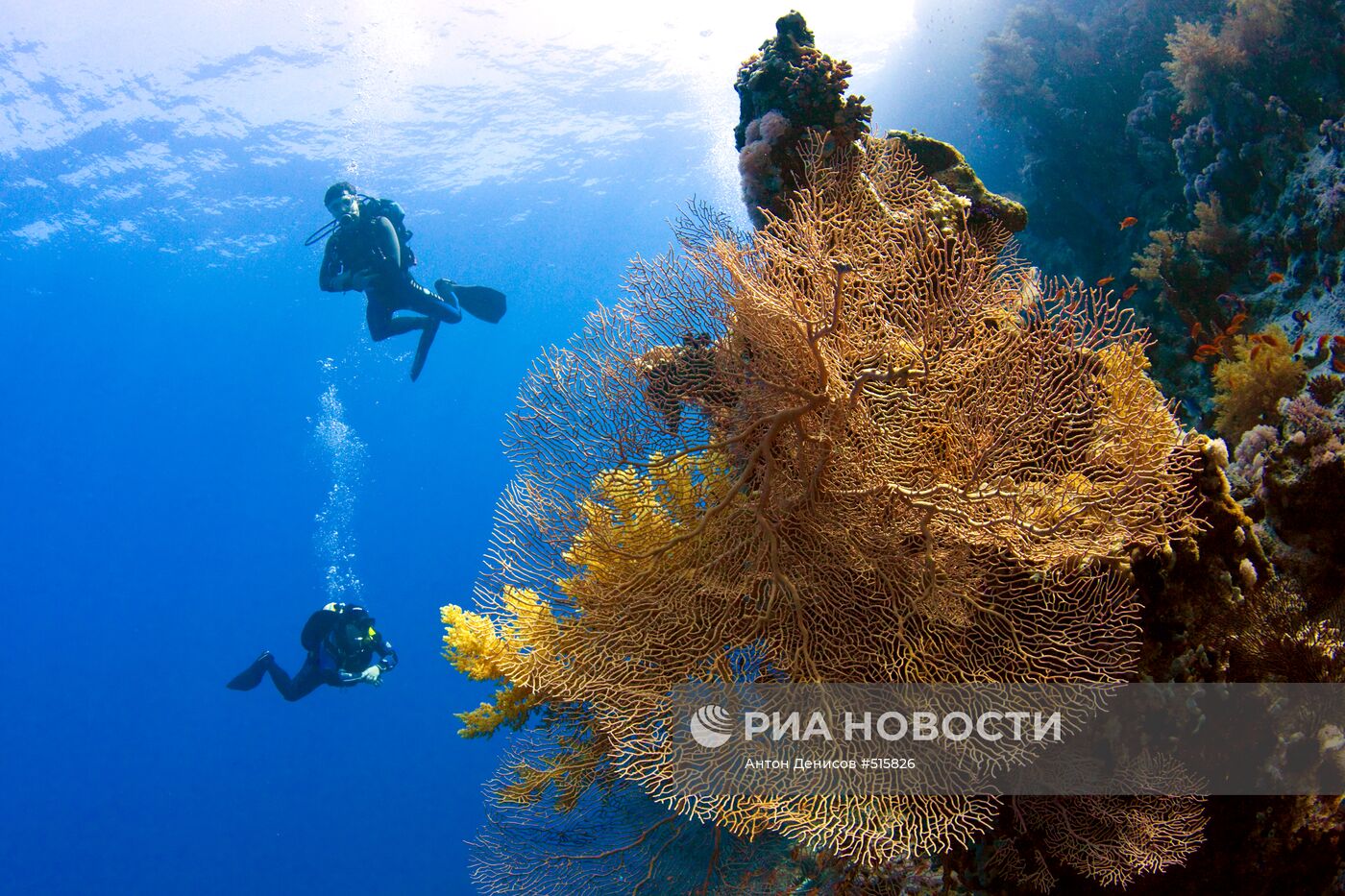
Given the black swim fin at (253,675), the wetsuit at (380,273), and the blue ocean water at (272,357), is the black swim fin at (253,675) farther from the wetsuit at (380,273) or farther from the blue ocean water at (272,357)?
the wetsuit at (380,273)

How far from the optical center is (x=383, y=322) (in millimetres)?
14758

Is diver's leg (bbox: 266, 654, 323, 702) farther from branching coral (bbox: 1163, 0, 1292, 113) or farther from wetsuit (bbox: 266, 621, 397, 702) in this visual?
branching coral (bbox: 1163, 0, 1292, 113)

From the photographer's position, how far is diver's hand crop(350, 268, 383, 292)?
41.8 ft

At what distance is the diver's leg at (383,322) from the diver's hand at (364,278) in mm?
822

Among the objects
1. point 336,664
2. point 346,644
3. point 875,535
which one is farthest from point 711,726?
point 336,664

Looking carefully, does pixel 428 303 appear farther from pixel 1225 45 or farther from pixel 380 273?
pixel 1225 45

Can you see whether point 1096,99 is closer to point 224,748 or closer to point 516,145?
point 516,145

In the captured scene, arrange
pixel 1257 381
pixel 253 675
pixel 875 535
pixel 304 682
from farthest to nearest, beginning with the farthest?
pixel 253 675
pixel 304 682
pixel 1257 381
pixel 875 535

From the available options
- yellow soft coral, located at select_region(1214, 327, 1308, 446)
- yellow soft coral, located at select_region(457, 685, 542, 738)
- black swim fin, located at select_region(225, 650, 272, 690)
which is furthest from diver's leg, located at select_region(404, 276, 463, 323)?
yellow soft coral, located at select_region(1214, 327, 1308, 446)

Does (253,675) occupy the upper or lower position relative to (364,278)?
lower

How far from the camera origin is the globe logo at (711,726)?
298cm

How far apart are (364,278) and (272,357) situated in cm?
5528

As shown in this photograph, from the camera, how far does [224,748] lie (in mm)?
50281

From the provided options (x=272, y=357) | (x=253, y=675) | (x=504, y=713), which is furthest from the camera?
(x=272, y=357)
